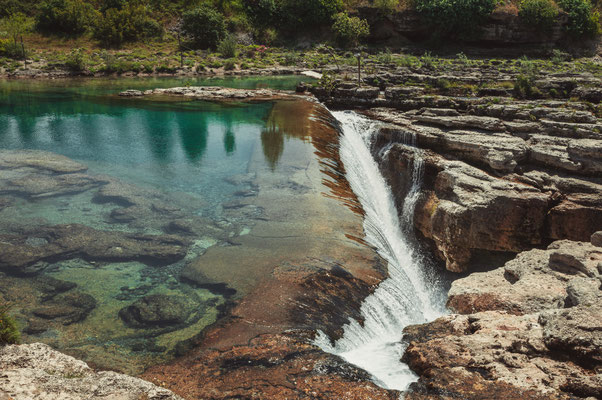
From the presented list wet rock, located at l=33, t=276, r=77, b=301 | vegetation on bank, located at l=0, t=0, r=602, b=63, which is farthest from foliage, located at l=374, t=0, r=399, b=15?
wet rock, located at l=33, t=276, r=77, b=301

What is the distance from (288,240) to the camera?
9.48 meters

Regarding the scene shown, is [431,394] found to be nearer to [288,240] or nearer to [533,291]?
[533,291]

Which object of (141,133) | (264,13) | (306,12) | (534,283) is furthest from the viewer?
(264,13)

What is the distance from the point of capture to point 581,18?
155 ft

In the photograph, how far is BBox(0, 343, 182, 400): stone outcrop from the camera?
420 centimetres

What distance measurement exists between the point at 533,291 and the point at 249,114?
17.6 m

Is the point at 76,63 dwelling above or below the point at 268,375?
above

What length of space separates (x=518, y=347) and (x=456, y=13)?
168 ft

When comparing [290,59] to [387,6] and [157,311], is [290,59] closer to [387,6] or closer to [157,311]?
[387,6]

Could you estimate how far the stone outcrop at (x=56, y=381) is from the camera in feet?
13.8

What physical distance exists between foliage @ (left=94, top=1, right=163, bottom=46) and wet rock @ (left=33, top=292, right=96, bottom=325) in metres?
47.4

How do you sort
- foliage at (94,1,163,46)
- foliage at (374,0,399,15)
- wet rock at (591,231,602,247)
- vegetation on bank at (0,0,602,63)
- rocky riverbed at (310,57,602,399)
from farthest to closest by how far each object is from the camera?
1. foliage at (374,0,399,15)
2. vegetation on bank at (0,0,602,63)
3. foliage at (94,1,163,46)
4. wet rock at (591,231,602,247)
5. rocky riverbed at (310,57,602,399)

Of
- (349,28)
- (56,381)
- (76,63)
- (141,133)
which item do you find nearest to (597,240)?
(56,381)

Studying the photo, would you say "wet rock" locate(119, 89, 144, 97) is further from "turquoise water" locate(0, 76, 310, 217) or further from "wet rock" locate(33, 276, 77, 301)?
"wet rock" locate(33, 276, 77, 301)
